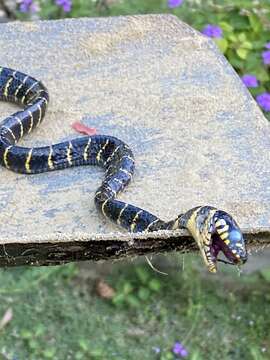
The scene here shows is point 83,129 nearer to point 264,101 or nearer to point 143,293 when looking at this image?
Result: point 264,101

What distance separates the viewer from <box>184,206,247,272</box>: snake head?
119 inches

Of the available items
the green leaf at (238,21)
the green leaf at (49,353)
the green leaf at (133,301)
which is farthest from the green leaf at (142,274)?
the green leaf at (238,21)

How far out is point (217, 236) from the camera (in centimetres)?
309

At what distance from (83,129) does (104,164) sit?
0.68 ft

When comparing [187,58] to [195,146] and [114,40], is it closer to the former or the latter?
[114,40]

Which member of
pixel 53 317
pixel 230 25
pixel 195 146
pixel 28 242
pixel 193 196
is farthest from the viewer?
pixel 230 25

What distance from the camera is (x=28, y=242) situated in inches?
117

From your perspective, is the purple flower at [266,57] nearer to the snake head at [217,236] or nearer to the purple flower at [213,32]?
the purple flower at [213,32]

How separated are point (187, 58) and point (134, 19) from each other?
420 millimetres

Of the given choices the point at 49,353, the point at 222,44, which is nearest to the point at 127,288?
the point at 49,353

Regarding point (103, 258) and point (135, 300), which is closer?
point (103, 258)

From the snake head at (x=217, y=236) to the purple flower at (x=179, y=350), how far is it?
1.69 metres

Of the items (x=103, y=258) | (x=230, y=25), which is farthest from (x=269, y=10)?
(x=103, y=258)

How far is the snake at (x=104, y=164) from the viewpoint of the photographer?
3.06 m
